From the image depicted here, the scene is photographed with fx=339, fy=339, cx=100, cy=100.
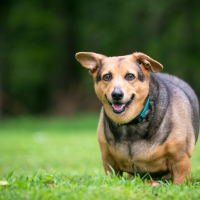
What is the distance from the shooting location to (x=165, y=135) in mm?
4797

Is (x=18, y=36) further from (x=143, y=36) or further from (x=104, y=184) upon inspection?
(x=104, y=184)

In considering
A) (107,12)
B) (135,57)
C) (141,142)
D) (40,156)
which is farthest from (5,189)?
(107,12)

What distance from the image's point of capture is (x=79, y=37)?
25.8 m

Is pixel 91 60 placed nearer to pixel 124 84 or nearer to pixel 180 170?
pixel 124 84

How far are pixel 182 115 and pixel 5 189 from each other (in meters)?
2.75

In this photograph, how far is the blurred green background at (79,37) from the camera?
23.1 meters

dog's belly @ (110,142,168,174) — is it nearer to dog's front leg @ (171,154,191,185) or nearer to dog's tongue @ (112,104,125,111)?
dog's front leg @ (171,154,191,185)

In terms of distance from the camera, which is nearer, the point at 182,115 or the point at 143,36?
the point at 182,115

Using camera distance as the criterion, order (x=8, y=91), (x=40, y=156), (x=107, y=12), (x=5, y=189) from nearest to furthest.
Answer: (x=5, y=189)
(x=40, y=156)
(x=107, y=12)
(x=8, y=91)

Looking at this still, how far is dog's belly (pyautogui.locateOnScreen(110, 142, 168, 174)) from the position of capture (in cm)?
479

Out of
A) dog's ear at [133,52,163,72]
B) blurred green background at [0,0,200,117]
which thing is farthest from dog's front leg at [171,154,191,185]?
blurred green background at [0,0,200,117]

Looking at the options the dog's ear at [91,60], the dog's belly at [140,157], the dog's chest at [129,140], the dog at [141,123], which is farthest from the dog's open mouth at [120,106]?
the dog's ear at [91,60]

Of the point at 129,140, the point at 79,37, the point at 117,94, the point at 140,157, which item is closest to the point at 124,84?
the point at 117,94

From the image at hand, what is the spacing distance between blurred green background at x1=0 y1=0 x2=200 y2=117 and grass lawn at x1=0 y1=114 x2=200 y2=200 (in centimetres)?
525
